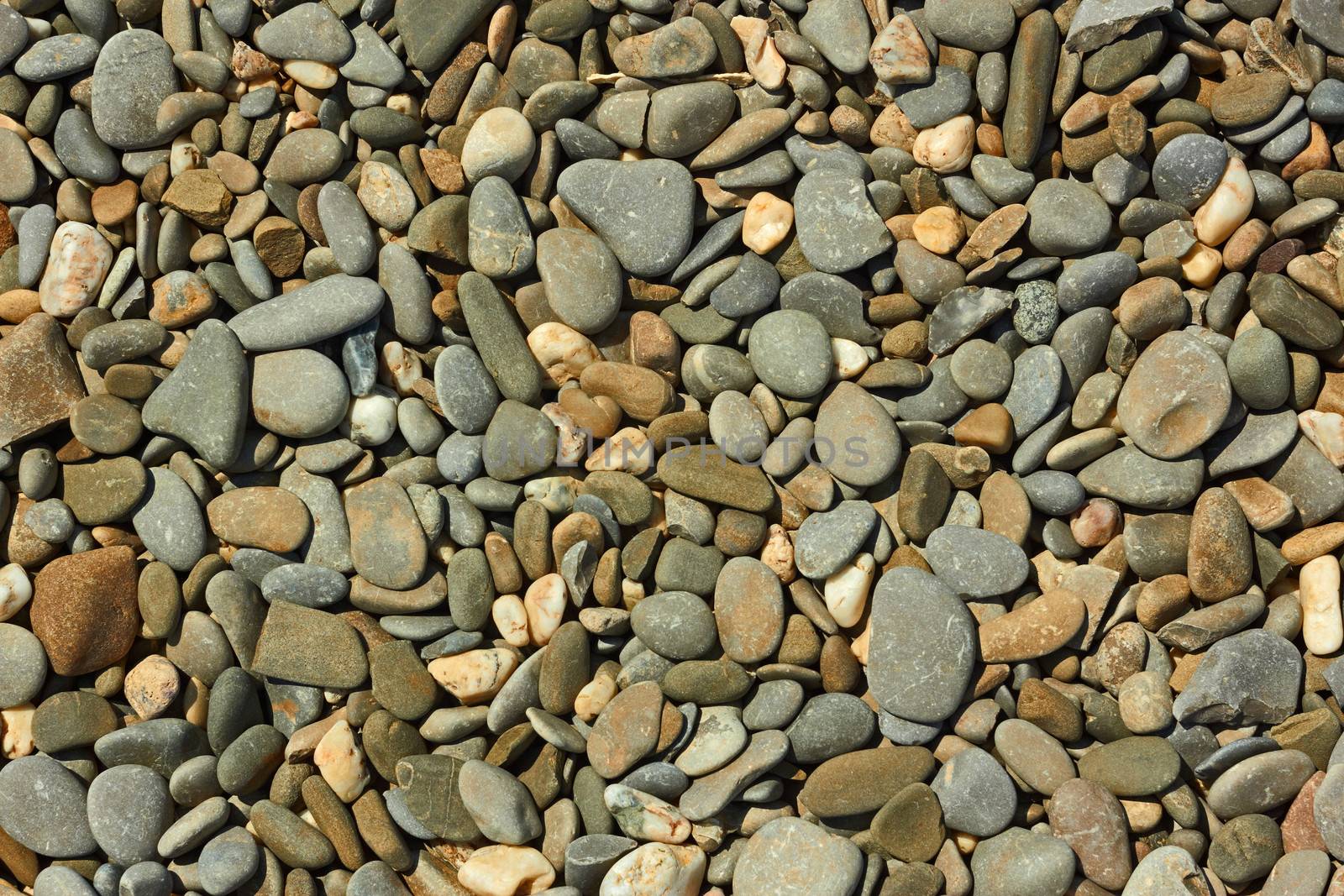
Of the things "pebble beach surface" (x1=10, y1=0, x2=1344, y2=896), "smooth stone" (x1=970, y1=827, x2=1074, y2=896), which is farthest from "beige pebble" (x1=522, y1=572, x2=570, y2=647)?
"smooth stone" (x1=970, y1=827, x2=1074, y2=896)

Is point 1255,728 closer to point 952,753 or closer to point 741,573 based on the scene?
point 952,753

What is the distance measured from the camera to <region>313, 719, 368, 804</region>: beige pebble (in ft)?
6.27

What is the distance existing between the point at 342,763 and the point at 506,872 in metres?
0.38

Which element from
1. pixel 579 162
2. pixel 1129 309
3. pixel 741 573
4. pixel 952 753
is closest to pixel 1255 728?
pixel 952 753

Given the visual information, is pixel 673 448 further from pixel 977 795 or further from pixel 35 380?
pixel 35 380

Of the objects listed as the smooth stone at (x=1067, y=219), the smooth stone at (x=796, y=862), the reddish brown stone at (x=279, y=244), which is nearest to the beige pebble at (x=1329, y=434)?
the smooth stone at (x=1067, y=219)

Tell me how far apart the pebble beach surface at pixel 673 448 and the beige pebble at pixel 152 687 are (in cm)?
1

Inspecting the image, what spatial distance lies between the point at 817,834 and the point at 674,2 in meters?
1.73

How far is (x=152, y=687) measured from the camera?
6.47 feet

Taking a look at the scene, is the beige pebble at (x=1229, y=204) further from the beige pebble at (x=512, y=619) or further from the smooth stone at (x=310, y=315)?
the smooth stone at (x=310, y=315)

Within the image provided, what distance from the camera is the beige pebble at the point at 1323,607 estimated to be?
191 cm

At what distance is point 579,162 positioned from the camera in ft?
6.88

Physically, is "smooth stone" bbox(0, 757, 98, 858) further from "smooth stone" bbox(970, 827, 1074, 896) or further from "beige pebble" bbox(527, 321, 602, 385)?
"smooth stone" bbox(970, 827, 1074, 896)

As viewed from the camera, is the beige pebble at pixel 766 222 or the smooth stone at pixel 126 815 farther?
the beige pebble at pixel 766 222
